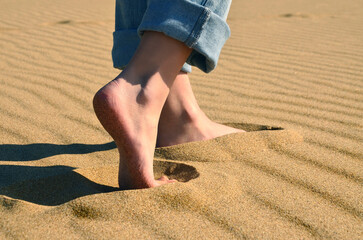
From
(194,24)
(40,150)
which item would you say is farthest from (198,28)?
(40,150)

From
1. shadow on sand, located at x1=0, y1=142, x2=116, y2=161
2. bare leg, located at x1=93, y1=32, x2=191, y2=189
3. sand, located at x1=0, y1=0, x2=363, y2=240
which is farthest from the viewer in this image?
shadow on sand, located at x1=0, y1=142, x2=116, y2=161

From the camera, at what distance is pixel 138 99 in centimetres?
137

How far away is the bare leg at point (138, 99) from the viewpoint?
4.37 feet

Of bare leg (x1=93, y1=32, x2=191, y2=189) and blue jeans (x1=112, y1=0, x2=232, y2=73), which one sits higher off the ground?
blue jeans (x1=112, y1=0, x2=232, y2=73)

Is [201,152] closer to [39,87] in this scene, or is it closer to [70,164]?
[70,164]

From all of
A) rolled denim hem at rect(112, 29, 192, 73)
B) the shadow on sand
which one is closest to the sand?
the shadow on sand

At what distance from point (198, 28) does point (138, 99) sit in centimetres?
28

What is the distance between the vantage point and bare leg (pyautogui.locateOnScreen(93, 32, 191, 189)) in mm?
1333

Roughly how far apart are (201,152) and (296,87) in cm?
134

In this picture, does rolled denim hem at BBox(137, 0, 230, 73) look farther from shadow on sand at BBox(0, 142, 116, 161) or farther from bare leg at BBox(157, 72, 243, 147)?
shadow on sand at BBox(0, 142, 116, 161)

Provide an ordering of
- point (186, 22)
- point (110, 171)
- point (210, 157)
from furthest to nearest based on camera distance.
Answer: point (210, 157) → point (110, 171) → point (186, 22)

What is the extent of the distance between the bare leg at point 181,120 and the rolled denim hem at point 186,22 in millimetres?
449

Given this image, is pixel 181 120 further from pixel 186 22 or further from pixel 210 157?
pixel 186 22

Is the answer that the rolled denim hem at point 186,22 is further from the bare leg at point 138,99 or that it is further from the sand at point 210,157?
the sand at point 210,157
